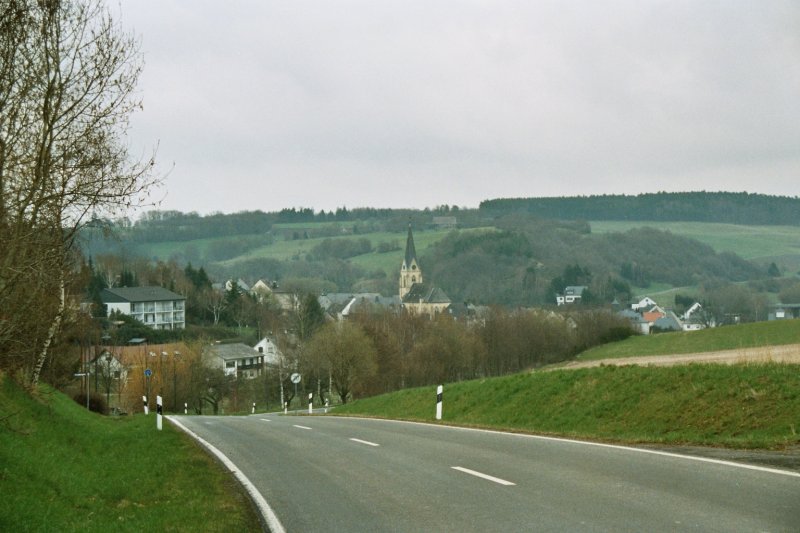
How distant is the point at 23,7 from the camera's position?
43.3 ft

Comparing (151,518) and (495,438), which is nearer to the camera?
(151,518)

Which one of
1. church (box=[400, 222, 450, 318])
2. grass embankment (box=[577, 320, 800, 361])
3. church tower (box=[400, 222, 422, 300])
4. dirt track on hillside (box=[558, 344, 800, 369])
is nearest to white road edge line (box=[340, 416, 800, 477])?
dirt track on hillside (box=[558, 344, 800, 369])

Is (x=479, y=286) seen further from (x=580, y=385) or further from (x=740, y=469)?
(x=740, y=469)

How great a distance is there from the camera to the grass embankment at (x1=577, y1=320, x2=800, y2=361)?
41.6 meters

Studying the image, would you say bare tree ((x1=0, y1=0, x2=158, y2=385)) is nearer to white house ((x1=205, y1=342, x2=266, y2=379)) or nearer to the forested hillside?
white house ((x1=205, y1=342, x2=266, y2=379))

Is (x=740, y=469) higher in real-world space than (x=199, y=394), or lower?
higher

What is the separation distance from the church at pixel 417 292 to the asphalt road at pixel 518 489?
15094cm

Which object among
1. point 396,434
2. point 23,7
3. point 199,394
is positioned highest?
point 23,7

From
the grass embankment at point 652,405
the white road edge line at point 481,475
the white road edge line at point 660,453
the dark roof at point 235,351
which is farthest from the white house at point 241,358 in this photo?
the white road edge line at point 481,475

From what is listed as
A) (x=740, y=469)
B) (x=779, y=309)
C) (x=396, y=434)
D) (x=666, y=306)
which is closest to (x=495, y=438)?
(x=396, y=434)

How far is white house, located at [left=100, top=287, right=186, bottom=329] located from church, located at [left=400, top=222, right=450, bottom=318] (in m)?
55.9

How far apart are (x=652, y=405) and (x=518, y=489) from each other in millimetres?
9386

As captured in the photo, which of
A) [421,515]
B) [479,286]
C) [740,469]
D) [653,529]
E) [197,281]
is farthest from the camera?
[479,286]

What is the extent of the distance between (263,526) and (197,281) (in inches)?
5167
